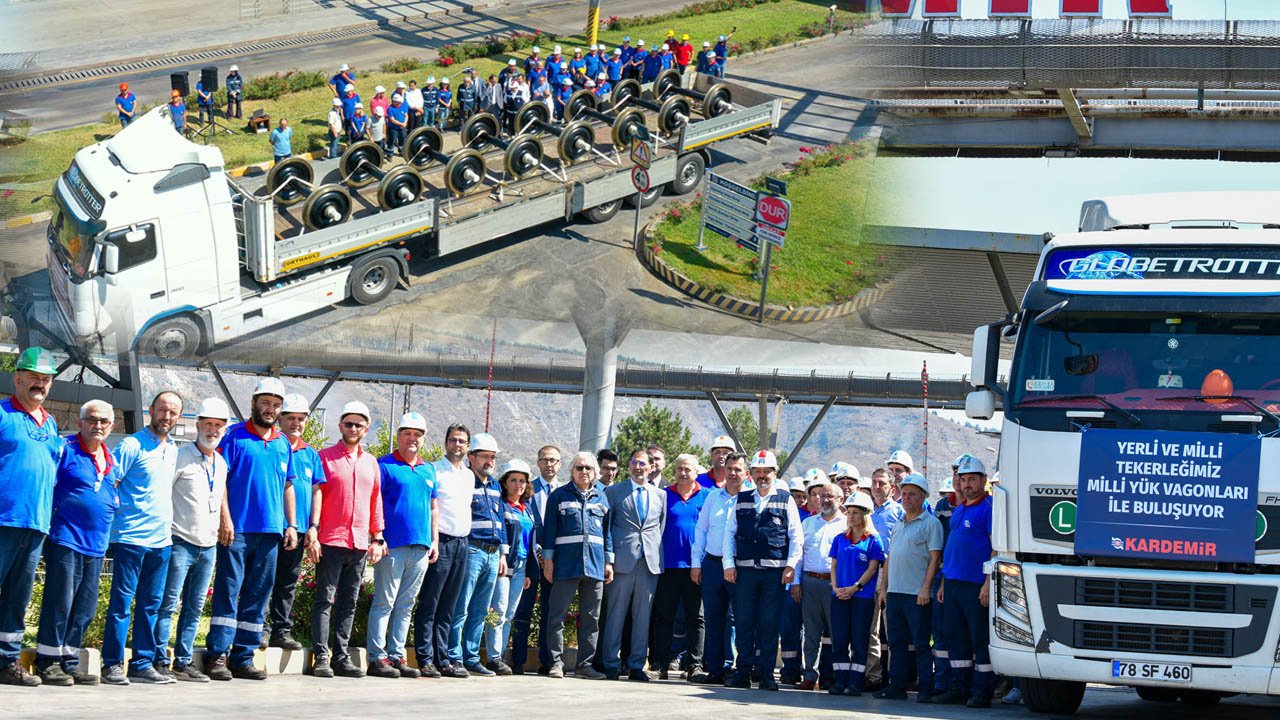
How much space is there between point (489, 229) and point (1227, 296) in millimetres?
13873

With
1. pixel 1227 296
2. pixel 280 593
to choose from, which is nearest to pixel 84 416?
pixel 280 593

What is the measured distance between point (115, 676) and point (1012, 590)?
16.3ft

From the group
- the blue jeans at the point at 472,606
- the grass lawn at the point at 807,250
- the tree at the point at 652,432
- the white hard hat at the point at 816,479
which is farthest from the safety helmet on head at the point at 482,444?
the tree at the point at 652,432

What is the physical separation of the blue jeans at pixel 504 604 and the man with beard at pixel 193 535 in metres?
2.23

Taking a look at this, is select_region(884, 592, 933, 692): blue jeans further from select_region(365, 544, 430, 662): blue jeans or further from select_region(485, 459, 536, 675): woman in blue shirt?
select_region(365, 544, 430, 662): blue jeans

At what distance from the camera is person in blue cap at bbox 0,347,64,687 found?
6.79m

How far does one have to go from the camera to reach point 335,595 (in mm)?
8352

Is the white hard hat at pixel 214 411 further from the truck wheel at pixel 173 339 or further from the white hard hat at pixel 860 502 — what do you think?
the truck wheel at pixel 173 339

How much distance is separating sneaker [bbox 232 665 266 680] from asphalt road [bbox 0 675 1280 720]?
0.25 feet

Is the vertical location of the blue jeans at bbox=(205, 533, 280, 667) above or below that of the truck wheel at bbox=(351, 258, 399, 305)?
below

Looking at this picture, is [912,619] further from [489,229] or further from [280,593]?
[489,229]

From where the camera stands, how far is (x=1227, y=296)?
780cm

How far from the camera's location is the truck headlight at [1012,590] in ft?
25.4

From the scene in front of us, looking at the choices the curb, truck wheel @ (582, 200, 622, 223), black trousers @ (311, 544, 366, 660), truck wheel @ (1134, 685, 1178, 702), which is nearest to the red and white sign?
the curb
